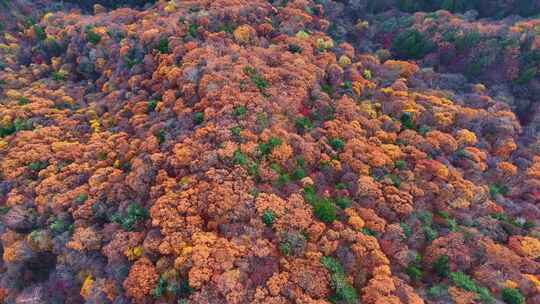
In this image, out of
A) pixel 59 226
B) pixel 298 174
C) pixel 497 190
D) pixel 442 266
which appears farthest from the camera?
pixel 497 190

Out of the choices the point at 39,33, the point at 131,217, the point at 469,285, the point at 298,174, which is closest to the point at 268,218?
the point at 298,174

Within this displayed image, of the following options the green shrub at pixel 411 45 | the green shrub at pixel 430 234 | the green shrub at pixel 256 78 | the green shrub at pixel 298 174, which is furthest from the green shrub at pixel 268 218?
the green shrub at pixel 411 45

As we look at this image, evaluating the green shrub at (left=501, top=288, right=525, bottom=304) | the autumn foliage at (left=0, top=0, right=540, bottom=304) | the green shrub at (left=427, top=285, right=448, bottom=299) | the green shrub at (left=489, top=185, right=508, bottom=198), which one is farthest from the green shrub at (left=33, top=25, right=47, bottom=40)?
the green shrub at (left=501, top=288, right=525, bottom=304)

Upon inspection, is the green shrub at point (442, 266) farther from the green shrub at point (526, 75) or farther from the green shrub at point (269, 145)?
the green shrub at point (526, 75)

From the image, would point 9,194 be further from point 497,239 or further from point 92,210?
point 497,239

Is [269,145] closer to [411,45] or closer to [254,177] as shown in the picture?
[254,177]

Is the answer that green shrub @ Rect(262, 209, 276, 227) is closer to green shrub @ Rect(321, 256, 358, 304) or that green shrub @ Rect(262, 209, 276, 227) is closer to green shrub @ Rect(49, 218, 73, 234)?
green shrub @ Rect(321, 256, 358, 304)
